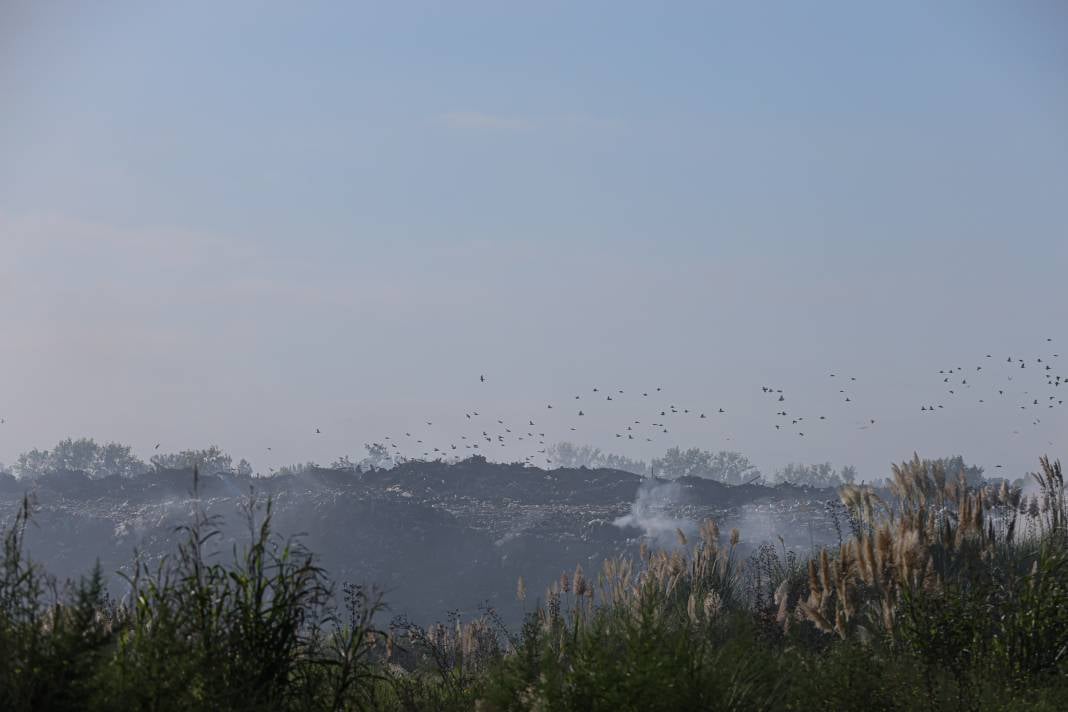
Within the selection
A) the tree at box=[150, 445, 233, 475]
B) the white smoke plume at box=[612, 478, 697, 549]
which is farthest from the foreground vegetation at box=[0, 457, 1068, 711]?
the tree at box=[150, 445, 233, 475]

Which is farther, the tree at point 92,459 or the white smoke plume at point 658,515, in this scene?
the tree at point 92,459

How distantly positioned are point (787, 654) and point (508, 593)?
29.6m

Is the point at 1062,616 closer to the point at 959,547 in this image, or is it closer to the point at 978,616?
the point at 978,616

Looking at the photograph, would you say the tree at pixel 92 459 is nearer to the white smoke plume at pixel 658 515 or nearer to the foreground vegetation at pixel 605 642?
the white smoke plume at pixel 658 515

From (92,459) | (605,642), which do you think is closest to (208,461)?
(92,459)

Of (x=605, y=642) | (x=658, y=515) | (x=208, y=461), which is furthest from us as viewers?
(x=208, y=461)

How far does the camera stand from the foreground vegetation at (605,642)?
6.40 meters

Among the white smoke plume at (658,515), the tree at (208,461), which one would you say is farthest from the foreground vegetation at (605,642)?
the tree at (208,461)

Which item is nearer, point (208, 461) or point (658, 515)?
point (658, 515)

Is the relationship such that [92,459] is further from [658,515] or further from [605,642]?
[605,642]

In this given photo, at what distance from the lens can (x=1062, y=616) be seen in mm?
9867

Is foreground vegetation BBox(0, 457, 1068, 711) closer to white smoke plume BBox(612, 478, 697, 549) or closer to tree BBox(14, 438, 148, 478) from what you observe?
white smoke plume BBox(612, 478, 697, 549)

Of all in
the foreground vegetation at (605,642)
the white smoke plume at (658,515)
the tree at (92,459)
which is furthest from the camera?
the tree at (92,459)

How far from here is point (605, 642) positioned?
823cm
